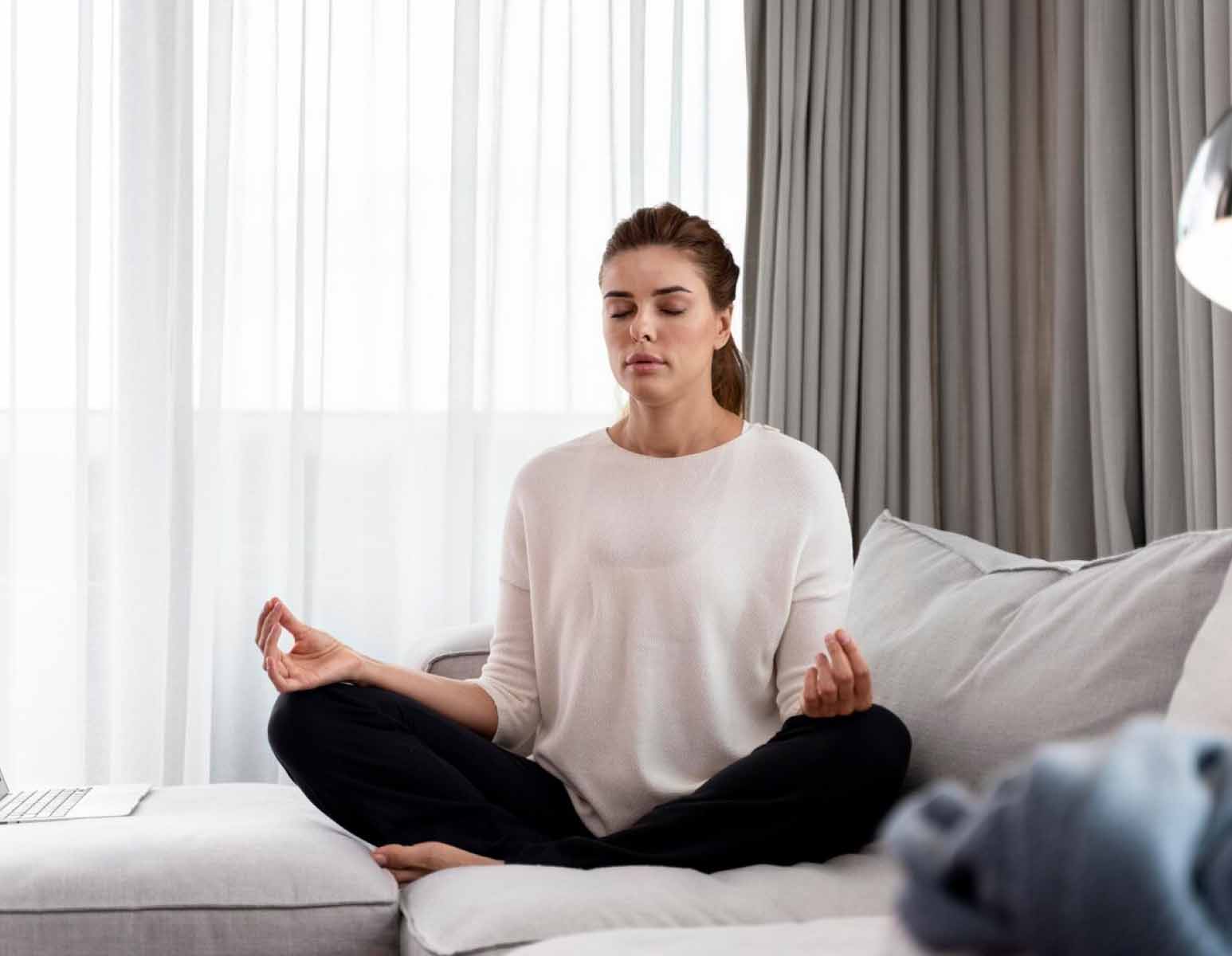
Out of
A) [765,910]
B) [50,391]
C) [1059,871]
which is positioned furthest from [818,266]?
[1059,871]

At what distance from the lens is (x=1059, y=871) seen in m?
0.42

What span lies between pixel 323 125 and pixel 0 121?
2.20 feet

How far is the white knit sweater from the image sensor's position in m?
1.90

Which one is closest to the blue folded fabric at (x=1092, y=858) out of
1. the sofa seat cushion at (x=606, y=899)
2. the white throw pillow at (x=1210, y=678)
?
the white throw pillow at (x=1210, y=678)

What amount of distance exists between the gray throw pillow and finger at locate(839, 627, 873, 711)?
9 centimetres

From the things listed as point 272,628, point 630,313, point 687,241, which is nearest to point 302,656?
point 272,628

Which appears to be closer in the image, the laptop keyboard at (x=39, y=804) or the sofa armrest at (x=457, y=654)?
the laptop keyboard at (x=39, y=804)

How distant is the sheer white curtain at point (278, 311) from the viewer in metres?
2.88

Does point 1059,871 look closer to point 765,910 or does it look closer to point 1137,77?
point 765,910

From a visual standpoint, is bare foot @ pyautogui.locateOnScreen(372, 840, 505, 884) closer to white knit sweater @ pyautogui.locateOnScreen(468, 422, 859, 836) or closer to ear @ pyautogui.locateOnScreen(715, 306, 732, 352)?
white knit sweater @ pyautogui.locateOnScreen(468, 422, 859, 836)

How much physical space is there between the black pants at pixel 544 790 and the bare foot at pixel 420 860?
0.06m

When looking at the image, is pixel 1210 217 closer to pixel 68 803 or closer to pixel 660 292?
pixel 660 292

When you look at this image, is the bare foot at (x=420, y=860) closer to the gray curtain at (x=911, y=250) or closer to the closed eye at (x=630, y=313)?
the closed eye at (x=630, y=313)

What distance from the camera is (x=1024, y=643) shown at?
1.59m
